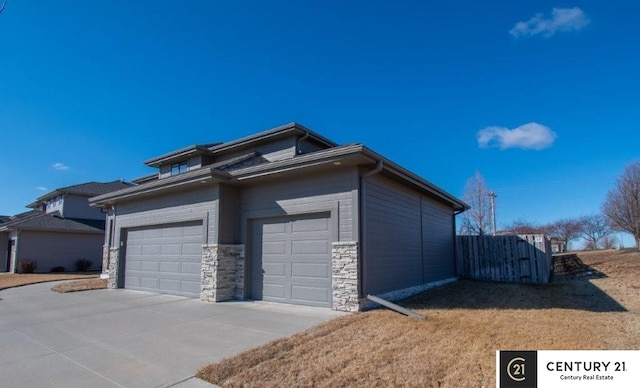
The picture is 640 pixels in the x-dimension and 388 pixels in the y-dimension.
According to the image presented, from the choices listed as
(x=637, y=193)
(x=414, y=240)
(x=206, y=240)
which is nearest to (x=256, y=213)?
(x=206, y=240)

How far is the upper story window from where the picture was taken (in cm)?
1489

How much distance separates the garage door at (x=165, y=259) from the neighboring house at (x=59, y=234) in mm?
15216

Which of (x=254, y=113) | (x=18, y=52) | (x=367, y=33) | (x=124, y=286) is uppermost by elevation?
(x=367, y=33)

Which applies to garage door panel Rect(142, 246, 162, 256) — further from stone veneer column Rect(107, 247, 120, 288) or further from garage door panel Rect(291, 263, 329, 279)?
garage door panel Rect(291, 263, 329, 279)

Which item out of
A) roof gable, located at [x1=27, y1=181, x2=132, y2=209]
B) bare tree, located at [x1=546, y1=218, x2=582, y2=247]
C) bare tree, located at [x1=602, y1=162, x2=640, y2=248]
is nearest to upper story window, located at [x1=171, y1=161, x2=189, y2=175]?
roof gable, located at [x1=27, y1=181, x2=132, y2=209]

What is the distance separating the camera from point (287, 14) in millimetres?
11602

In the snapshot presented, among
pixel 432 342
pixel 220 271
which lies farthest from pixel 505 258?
pixel 220 271

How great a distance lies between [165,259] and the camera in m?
11.7

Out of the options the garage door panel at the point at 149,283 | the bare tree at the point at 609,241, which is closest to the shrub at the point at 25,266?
the garage door panel at the point at 149,283

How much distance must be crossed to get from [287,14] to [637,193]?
22.8 metres

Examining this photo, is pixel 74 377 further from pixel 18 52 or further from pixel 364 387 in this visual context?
pixel 18 52

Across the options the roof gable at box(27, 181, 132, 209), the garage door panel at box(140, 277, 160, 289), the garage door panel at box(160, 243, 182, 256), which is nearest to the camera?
the garage door panel at box(160, 243, 182, 256)

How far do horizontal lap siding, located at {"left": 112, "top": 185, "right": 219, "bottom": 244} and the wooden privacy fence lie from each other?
11.2m

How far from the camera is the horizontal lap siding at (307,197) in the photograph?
8055 mm
